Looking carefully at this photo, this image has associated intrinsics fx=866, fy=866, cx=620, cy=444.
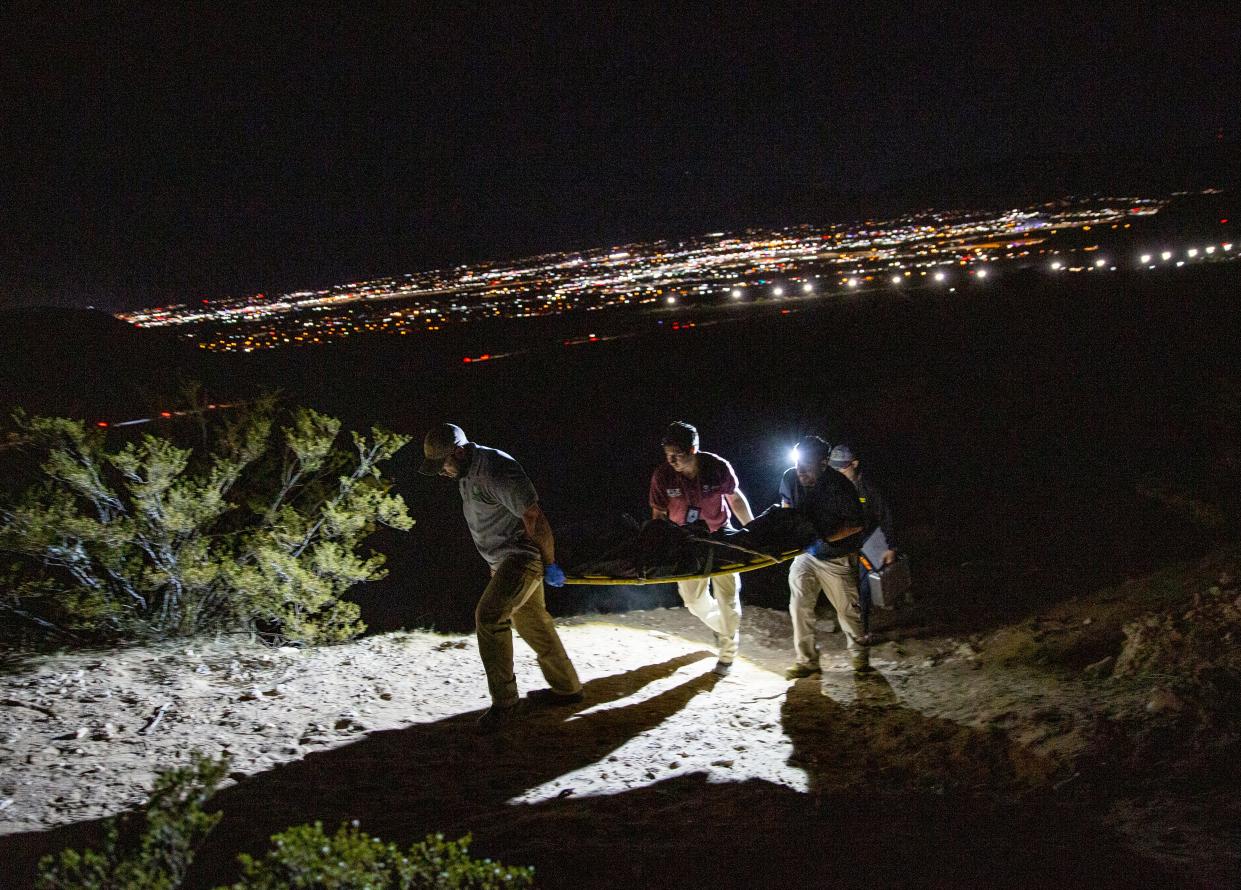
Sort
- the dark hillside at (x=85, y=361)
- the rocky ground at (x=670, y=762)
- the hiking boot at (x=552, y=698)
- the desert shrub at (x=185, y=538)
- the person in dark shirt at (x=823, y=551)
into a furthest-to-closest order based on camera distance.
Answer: the dark hillside at (x=85, y=361), the desert shrub at (x=185, y=538), the person in dark shirt at (x=823, y=551), the hiking boot at (x=552, y=698), the rocky ground at (x=670, y=762)

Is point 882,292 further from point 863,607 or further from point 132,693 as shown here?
point 132,693

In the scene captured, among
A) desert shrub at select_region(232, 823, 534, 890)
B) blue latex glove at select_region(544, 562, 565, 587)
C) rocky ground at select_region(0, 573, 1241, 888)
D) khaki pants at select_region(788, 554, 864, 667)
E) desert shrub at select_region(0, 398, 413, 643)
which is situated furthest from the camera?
khaki pants at select_region(788, 554, 864, 667)

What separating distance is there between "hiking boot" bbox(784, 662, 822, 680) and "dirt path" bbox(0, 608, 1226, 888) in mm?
100

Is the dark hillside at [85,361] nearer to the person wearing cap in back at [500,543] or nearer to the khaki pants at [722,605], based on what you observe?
the khaki pants at [722,605]

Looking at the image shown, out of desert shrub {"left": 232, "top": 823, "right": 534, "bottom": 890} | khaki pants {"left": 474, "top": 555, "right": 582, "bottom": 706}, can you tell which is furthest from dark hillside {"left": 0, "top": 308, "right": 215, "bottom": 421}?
desert shrub {"left": 232, "top": 823, "right": 534, "bottom": 890}

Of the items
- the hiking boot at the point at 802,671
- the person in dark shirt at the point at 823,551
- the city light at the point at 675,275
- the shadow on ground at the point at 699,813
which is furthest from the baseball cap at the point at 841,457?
the city light at the point at 675,275

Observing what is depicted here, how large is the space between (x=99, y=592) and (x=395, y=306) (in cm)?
6832

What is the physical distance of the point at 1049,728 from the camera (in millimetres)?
5039

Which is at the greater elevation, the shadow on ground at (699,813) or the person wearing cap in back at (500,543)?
the person wearing cap in back at (500,543)

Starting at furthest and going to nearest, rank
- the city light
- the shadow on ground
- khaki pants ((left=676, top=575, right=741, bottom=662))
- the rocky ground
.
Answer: the city light → khaki pants ((left=676, top=575, right=741, bottom=662)) → the rocky ground → the shadow on ground

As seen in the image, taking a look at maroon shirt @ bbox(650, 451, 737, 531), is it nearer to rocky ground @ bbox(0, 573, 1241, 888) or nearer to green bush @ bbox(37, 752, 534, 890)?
rocky ground @ bbox(0, 573, 1241, 888)

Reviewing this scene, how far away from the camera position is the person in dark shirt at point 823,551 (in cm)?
642

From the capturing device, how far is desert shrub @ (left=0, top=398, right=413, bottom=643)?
661 centimetres

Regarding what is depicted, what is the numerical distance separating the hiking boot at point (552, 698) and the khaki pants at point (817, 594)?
76.5 inches
